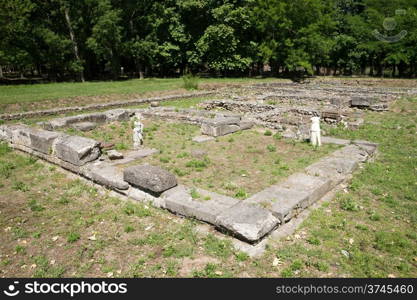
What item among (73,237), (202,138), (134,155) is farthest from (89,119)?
(73,237)

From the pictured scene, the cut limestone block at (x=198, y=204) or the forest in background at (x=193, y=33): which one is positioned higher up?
the forest in background at (x=193, y=33)

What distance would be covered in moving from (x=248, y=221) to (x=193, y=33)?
3389 cm

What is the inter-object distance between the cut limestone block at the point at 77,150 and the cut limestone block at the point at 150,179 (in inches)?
68.8

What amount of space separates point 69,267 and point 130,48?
31666mm

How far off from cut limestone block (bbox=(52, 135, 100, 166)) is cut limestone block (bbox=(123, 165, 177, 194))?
5.74ft

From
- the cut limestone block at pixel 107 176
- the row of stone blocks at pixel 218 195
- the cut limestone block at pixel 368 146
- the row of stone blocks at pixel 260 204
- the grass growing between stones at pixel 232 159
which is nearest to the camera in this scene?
the row of stone blocks at pixel 260 204

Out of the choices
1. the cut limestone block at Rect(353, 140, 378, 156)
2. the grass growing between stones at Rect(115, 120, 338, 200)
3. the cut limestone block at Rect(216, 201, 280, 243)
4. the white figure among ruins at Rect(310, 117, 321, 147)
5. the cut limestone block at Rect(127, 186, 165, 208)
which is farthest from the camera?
the white figure among ruins at Rect(310, 117, 321, 147)

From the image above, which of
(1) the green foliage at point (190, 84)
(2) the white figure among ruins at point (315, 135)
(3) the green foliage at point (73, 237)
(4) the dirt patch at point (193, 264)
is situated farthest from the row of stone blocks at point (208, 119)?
(1) the green foliage at point (190, 84)

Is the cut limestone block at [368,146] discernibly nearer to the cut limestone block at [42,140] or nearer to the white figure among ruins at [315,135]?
the white figure among ruins at [315,135]

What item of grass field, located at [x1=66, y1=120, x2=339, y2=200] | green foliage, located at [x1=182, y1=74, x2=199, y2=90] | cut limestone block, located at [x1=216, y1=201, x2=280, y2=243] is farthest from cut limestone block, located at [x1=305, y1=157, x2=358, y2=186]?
green foliage, located at [x1=182, y1=74, x2=199, y2=90]

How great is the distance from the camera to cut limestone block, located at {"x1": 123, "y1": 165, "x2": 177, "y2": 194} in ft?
19.4

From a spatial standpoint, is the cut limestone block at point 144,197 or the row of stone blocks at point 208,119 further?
the row of stone blocks at point 208,119

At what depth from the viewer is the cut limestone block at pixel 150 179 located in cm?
593

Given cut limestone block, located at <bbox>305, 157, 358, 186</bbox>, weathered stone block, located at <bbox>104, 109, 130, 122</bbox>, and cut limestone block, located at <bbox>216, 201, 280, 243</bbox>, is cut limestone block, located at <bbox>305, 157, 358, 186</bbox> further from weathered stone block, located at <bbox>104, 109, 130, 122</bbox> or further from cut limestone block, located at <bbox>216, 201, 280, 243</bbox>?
weathered stone block, located at <bbox>104, 109, 130, 122</bbox>
